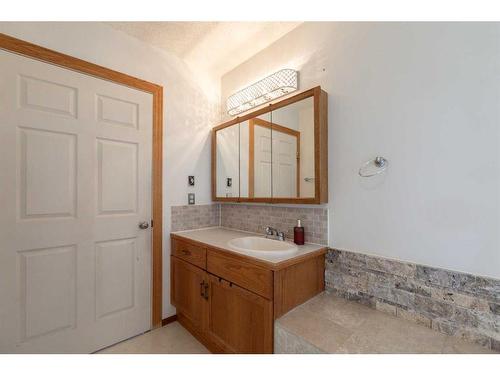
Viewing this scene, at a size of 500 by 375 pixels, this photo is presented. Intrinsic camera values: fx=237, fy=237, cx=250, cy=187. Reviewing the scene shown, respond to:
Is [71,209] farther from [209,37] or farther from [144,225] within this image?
[209,37]

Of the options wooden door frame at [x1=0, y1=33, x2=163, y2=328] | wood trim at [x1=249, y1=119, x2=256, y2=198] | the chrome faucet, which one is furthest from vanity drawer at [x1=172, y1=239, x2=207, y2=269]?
wood trim at [x1=249, y1=119, x2=256, y2=198]

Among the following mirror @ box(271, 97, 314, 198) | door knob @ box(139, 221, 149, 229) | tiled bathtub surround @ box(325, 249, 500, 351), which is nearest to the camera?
tiled bathtub surround @ box(325, 249, 500, 351)

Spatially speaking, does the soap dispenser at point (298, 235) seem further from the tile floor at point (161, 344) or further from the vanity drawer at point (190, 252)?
the tile floor at point (161, 344)

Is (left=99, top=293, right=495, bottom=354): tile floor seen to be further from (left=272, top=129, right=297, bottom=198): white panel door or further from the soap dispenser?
(left=272, top=129, right=297, bottom=198): white panel door

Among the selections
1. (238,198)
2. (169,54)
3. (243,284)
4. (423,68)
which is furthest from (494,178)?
(169,54)

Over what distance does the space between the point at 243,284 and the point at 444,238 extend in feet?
3.49

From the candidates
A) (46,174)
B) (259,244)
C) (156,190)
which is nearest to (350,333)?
(259,244)

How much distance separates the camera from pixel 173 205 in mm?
2072

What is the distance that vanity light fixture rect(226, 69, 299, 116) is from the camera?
1.76m

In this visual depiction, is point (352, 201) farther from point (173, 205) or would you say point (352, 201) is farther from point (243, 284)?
point (173, 205)

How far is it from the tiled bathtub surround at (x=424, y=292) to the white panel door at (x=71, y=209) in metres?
1.52

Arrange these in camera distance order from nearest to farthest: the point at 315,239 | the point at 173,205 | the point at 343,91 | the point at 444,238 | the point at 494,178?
the point at 494,178
the point at 444,238
the point at 343,91
the point at 315,239
the point at 173,205

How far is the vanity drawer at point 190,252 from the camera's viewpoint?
67.2 inches

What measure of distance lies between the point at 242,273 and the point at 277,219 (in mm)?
610
